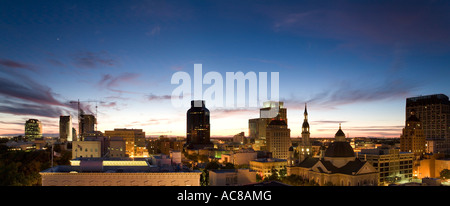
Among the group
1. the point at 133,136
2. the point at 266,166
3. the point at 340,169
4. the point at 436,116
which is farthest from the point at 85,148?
the point at 436,116

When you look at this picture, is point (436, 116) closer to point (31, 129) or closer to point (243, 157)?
point (243, 157)

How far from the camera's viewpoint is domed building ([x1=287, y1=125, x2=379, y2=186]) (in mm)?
51438

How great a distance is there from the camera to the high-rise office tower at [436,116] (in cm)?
12875

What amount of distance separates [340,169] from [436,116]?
10693 centimetres

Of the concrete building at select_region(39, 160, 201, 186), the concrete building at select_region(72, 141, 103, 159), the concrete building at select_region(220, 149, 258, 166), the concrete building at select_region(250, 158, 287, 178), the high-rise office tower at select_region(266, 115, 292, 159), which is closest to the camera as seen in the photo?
the concrete building at select_region(39, 160, 201, 186)

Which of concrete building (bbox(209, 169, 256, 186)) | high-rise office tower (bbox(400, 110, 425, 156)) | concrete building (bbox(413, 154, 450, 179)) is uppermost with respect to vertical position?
high-rise office tower (bbox(400, 110, 425, 156))

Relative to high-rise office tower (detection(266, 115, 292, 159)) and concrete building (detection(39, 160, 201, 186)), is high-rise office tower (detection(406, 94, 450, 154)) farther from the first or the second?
concrete building (detection(39, 160, 201, 186))

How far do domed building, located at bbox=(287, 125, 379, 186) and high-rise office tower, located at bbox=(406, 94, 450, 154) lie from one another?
9554 centimetres

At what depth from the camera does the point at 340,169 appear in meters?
53.8

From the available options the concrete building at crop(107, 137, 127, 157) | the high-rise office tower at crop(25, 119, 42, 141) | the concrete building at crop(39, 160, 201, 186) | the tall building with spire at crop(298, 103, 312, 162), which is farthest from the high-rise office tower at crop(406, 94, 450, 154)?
the high-rise office tower at crop(25, 119, 42, 141)

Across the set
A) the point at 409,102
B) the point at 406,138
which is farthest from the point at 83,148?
the point at 409,102
